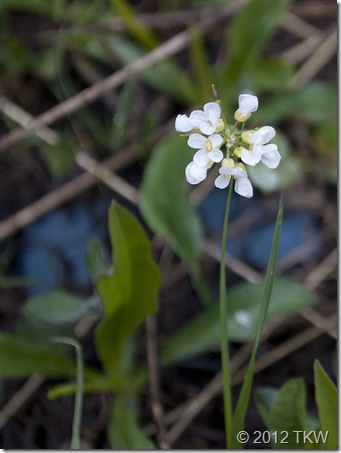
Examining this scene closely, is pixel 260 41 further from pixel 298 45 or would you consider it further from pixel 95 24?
pixel 95 24

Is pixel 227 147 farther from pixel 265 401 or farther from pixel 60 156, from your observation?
pixel 60 156

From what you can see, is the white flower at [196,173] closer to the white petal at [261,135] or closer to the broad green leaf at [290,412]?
the white petal at [261,135]

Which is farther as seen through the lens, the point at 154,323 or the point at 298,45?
the point at 298,45

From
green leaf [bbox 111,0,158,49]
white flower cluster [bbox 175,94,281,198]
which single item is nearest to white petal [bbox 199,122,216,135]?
white flower cluster [bbox 175,94,281,198]

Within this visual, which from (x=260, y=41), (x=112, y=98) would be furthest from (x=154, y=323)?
(x=260, y=41)

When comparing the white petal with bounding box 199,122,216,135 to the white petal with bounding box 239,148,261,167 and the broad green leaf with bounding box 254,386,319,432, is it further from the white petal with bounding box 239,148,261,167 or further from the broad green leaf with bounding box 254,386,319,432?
the broad green leaf with bounding box 254,386,319,432

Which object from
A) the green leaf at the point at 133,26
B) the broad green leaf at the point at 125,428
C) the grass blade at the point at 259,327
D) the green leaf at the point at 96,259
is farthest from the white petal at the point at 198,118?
the green leaf at the point at 133,26
